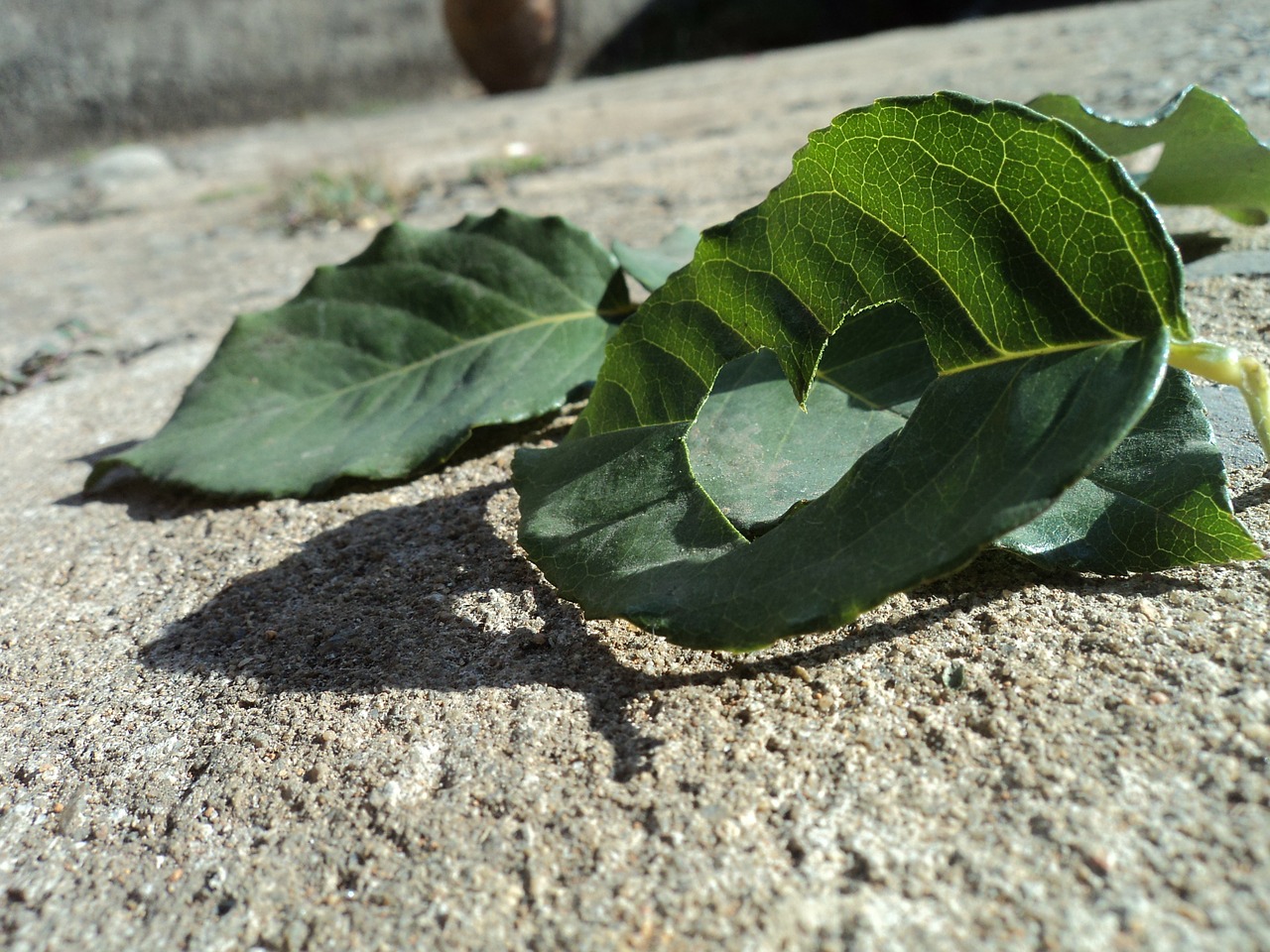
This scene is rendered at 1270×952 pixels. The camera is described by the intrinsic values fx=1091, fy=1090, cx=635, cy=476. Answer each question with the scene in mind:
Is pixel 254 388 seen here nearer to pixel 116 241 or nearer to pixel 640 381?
pixel 640 381

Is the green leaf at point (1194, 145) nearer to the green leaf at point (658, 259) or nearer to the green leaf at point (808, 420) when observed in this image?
the green leaf at point (808, 420)

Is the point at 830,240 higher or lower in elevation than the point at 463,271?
higher

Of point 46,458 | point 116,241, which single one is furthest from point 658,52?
point 46,458

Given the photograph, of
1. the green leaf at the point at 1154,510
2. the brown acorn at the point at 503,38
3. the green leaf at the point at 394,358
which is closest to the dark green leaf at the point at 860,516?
the green leaf at the point at 1154,510

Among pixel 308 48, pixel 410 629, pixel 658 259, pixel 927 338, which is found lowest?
pixel 308 48

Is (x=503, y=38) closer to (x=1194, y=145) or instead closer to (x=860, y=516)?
(x=1194, y=145)

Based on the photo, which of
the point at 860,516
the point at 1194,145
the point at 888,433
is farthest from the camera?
the point at 1194,145

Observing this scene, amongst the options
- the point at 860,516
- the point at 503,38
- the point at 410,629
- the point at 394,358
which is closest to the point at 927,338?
the point at 860,516
